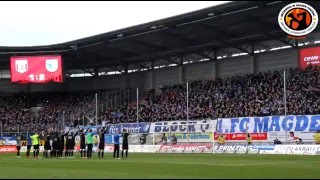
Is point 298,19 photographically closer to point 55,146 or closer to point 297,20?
point 297,20

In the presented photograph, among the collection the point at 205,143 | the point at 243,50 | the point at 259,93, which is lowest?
the point at 205,143

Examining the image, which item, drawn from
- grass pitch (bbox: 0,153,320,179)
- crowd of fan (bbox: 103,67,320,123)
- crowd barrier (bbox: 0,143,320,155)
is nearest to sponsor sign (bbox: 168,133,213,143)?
crowd barrier (bbox: 0,143,320,155)

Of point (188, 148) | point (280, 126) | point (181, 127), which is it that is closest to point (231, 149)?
point (280, 126)

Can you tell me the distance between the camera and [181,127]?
49062mm

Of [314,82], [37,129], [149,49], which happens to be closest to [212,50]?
[149,49]

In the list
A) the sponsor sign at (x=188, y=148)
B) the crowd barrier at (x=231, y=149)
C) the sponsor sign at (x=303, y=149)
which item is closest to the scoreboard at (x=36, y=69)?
the crowd barrier at (x=231, y=149)

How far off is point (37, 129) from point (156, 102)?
14.7 m

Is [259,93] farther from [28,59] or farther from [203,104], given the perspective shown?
[28,59]

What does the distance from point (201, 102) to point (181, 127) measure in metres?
9.67

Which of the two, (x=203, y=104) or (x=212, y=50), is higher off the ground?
(x=212, y=50)

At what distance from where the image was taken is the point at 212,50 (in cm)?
6488

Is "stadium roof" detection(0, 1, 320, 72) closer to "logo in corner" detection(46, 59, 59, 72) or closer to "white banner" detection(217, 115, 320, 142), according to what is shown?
"logo in corner" detection(46, 59, 59, 72)

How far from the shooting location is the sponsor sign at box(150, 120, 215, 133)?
152ft

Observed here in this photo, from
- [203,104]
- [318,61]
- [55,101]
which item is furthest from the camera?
[55,101]
